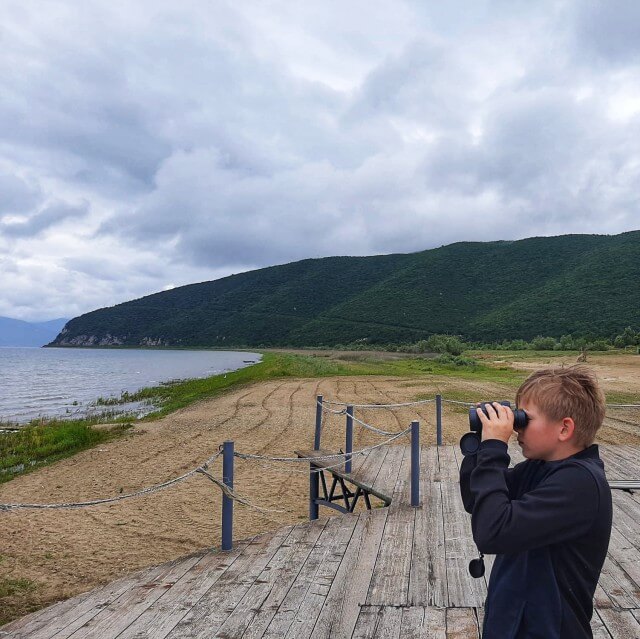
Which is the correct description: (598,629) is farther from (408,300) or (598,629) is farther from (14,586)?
(408,300)

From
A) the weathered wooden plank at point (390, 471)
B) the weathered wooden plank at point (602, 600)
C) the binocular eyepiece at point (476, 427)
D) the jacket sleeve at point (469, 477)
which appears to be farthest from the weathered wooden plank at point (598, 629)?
the weathered wooden plank at point (390, 471)

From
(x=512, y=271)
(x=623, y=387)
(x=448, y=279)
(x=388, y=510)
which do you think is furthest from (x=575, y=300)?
(x=388, y=510)

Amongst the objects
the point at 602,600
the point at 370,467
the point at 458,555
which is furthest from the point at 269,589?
the point at 370,467

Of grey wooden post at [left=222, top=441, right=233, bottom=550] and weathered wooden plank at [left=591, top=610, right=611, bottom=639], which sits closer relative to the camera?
weathered wooden plank at [left=591, top=610, right=611, bottom=639]

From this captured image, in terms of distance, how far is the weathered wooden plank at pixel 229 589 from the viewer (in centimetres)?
307

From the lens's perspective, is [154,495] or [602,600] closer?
[602,600]

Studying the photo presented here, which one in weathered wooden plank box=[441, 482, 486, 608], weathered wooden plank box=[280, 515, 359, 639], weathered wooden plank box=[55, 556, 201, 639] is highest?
weathered wooden plank box=[280, 515, 359, 639]

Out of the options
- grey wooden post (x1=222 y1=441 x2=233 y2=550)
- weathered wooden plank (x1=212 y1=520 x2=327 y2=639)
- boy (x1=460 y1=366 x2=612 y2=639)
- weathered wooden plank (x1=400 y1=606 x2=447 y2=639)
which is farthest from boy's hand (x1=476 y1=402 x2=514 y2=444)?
grey wooden post (x1=222 y1=441 x2=233 y2=550)

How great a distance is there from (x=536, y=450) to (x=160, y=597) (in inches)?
115

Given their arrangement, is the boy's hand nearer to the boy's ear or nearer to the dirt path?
the boy's ear

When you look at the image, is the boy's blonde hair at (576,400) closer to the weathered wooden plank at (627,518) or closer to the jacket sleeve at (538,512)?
the jacket sleeve at (538,512)

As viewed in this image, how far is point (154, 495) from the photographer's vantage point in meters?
9.12

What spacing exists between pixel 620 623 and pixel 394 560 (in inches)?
59.4

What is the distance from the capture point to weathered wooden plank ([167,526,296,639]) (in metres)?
3.07
